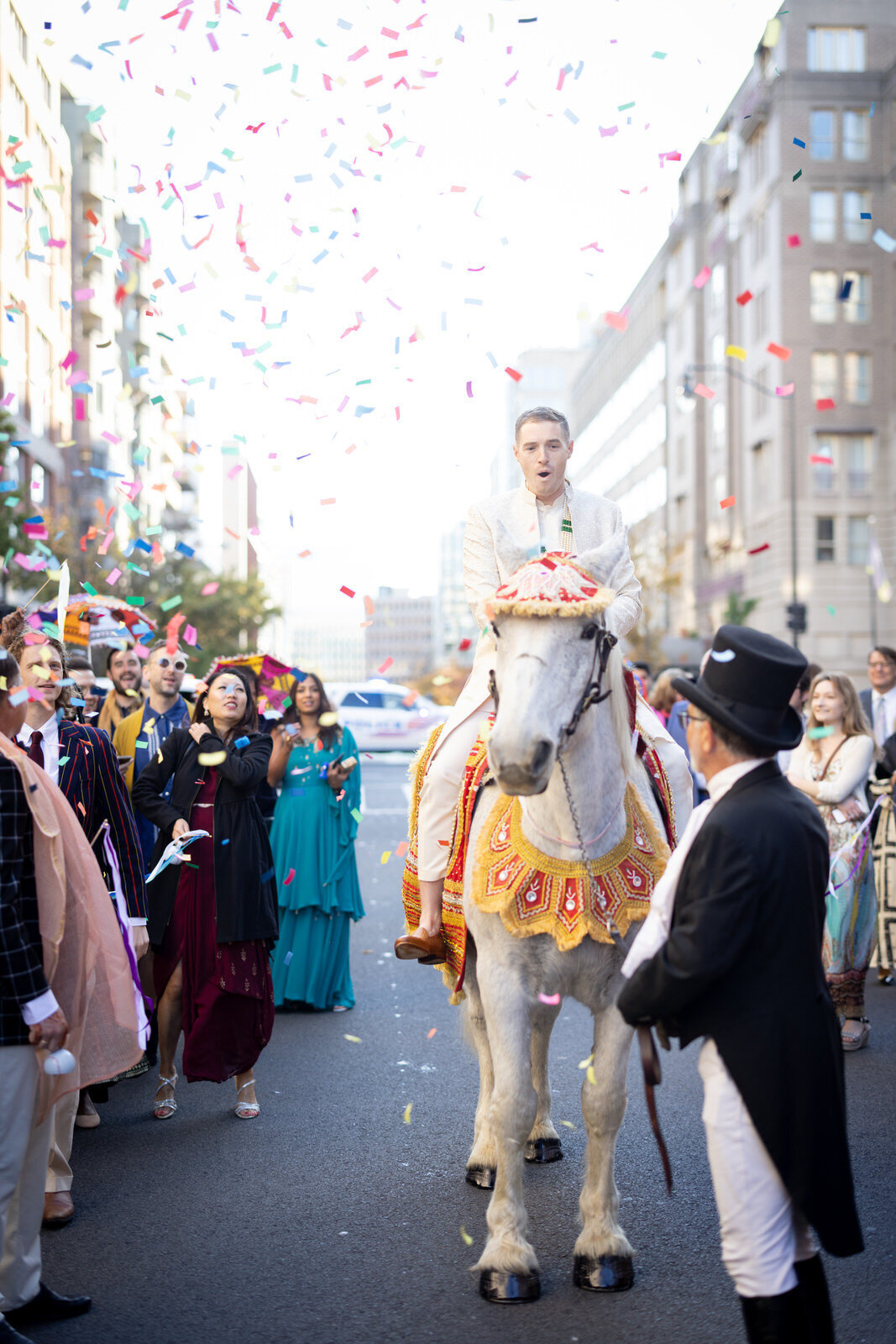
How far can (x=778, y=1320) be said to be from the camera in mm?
2986

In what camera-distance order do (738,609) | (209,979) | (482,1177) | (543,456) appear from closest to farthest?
1. (543,456)
2. (482,1177)
3. (209,979)
4. (738,609)

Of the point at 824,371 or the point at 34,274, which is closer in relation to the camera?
the point at 34,274

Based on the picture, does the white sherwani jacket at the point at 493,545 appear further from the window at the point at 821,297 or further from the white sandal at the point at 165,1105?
the window at the point at 821,297

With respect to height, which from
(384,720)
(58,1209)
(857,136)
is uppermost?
(857,136)

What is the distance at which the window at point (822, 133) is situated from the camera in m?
45.8

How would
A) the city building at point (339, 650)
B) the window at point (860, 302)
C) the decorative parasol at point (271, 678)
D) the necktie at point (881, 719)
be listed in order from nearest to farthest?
the decorative parasol at point (271, 678), the necktie at point (881, 719), the window at point (860, 302), the city building at point (339, 650)

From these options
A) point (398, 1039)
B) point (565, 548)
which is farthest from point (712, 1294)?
point (398, 1039)

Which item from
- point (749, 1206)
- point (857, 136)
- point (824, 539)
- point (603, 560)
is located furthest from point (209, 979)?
point (857, 136)

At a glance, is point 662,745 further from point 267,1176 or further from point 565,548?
point 267,1176

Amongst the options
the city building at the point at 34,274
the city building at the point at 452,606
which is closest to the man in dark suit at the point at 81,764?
the city building at the point at 34,274

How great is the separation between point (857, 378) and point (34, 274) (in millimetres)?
30097

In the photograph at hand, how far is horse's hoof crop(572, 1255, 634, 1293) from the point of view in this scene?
161 inches

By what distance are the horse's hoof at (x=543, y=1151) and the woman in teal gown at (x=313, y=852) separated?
329 centimetres

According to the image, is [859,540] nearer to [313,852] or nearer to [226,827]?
[313,852]
